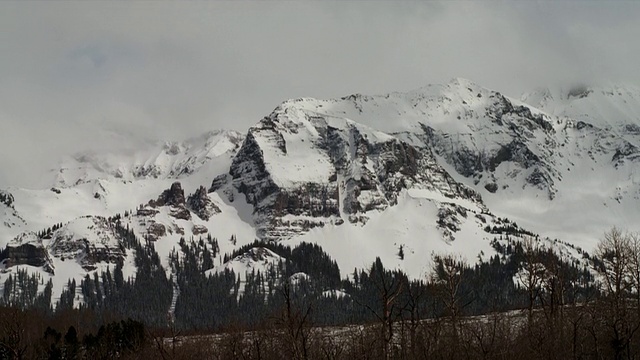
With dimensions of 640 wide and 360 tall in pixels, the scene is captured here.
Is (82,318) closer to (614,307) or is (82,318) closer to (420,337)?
(420,337)

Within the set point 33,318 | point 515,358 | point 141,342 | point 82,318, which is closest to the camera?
point 515,358

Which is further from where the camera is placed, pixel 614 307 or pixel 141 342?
pixel 141 342

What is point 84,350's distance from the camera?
109938 millimetres

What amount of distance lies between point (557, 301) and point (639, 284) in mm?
8005

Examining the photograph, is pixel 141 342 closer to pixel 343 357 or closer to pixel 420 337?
pixel 343 357

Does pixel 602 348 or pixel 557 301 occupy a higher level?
pixel 557 301

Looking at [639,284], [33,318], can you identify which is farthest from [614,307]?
[33,318]

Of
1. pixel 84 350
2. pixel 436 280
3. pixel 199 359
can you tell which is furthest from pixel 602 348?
pixel 84 350

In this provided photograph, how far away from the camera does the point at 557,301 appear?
75.1m

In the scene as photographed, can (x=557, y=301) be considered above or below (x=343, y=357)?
above

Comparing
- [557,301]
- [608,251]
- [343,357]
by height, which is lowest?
[343,357]

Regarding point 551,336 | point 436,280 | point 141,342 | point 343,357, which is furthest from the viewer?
point 141,342

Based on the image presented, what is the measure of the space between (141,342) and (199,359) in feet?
57.5

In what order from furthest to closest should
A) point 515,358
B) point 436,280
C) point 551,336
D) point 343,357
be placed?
point 436,280 < point 343,357 < point 551,336 < point 515,358
